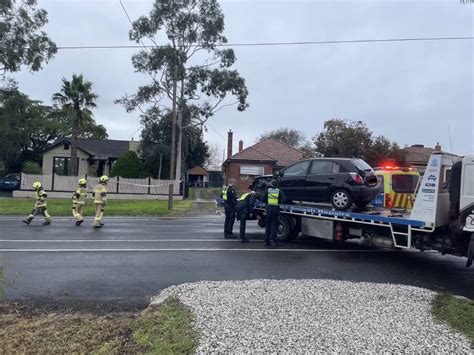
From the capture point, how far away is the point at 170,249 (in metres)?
10.4

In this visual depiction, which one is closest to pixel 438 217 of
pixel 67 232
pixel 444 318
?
pixel 444 318

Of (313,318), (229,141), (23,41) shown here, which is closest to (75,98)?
(23,41)

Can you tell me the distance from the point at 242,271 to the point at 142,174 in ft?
98.8

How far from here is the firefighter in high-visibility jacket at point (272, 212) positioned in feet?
35.8

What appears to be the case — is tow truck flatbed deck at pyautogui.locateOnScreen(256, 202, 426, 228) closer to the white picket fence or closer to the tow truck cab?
the tow truck cab

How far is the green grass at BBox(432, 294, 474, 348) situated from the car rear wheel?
14.2 feet

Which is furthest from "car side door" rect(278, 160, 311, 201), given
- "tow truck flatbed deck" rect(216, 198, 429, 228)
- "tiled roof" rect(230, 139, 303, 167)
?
"tiled roof" rect(230, 139, 303, 167)

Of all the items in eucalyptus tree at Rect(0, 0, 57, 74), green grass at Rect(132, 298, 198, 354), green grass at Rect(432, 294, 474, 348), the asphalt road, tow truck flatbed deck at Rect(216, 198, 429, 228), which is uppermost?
eucalyptus tree at Rect(0, 0, 57, 74)

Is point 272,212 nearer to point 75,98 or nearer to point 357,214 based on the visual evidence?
point 357,214

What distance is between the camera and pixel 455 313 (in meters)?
5.14

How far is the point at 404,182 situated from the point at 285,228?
402cm

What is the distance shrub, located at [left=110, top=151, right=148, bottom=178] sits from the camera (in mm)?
36531

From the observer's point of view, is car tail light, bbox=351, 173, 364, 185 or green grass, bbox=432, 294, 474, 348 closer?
green grass, bbox=432, 294, 474, 348

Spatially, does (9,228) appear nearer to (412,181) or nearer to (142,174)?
(412,181)
